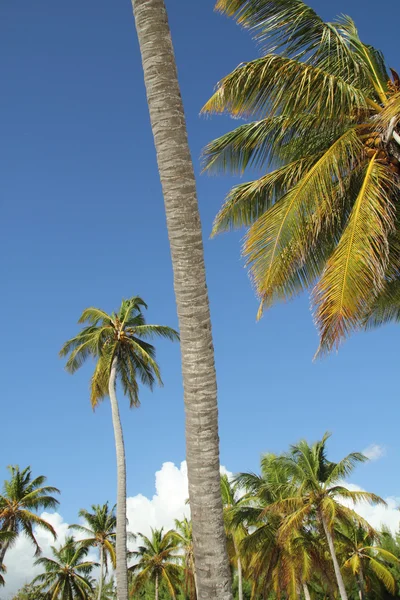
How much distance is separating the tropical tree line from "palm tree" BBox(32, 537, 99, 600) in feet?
0.21

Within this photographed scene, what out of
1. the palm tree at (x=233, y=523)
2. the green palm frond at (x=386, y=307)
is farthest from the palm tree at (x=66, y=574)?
the green palm frond at (x=386, y=307)

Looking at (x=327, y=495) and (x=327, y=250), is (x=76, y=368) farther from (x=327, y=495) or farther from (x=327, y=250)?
(x=327, y=250)

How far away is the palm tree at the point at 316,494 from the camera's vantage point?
2406cm

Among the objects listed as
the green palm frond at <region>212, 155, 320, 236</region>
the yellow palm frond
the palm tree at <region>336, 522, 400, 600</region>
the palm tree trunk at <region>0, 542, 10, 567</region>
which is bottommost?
the palm tree at <region>336, 522, 400, 600</region>

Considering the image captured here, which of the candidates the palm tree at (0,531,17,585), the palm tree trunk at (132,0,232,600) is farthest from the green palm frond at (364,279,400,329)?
the palm tree at (0,531,17,585)

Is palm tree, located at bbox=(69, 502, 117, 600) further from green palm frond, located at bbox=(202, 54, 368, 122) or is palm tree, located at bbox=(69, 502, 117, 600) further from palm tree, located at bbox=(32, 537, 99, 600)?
green palm frond, located at bbox=(202, 54, 368, 122)

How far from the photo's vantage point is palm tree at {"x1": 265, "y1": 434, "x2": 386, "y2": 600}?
78.9ft

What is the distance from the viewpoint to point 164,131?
6070 millimetres

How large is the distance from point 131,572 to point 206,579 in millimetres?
42759

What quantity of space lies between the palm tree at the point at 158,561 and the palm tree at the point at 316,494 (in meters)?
18.1

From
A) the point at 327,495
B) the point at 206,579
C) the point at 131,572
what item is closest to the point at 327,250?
the point at 206,579

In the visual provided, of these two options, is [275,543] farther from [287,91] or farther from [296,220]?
[287,91]

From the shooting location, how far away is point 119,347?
26.5m

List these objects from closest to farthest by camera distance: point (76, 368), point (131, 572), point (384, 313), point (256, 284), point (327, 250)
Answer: point (256, 284), point (327, 250), point (384, 313), point (76, 368), point (131, 572)
